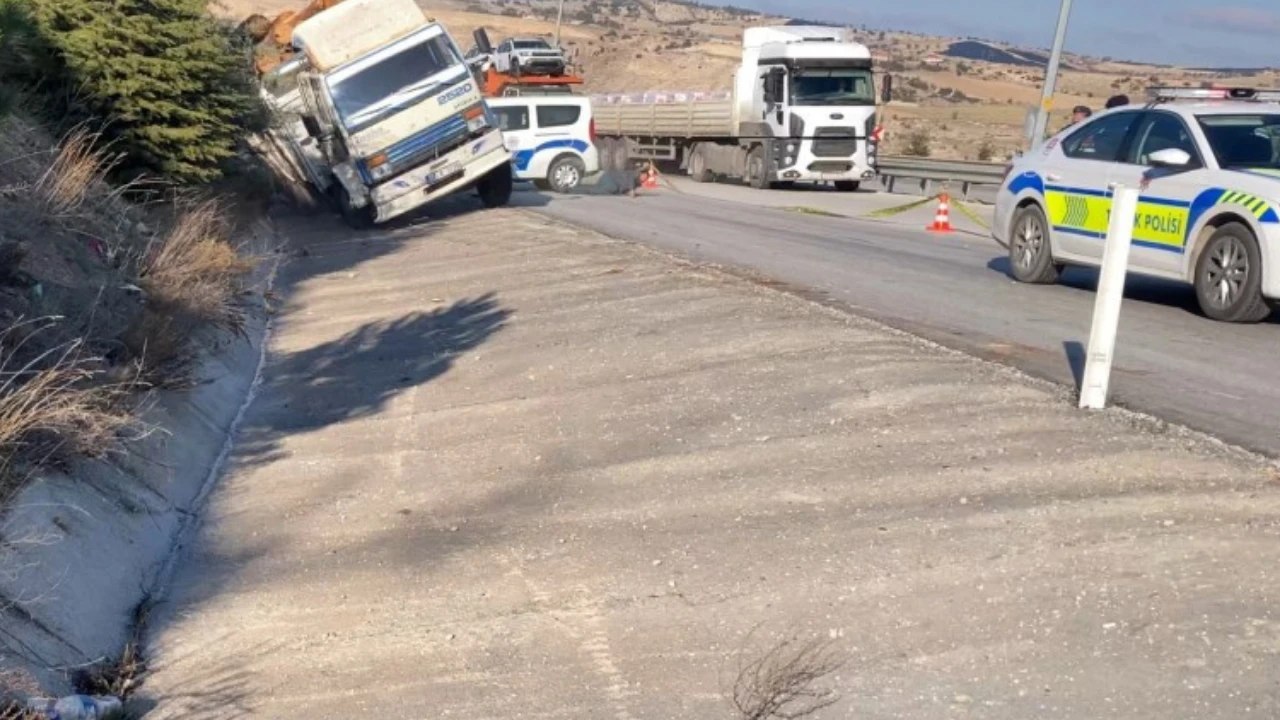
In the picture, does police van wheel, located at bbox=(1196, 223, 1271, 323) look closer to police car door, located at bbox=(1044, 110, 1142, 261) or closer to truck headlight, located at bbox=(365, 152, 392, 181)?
police car door, located at bbox=(1044, 110, 1142, 261)

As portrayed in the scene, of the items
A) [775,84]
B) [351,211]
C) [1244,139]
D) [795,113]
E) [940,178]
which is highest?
[1244,139]

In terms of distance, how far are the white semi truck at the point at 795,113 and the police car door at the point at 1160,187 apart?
20157 millimetres

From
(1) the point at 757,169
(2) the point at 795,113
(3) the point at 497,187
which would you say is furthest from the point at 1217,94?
(1) the point at 757,169

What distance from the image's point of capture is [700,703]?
5172 millimetres

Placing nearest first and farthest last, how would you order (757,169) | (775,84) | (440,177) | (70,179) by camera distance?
(70,179) → (440,177) → (775,84) → (757,169)

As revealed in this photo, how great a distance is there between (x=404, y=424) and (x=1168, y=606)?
5.61m

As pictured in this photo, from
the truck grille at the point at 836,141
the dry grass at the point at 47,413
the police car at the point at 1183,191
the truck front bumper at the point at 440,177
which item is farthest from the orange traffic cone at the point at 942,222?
the dry grass at the point at 47,413

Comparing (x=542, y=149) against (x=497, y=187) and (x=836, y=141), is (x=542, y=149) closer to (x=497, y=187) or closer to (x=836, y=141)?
(x=497, y=187)

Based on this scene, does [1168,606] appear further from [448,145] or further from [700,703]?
[448,145]

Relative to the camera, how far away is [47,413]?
21.9 ft

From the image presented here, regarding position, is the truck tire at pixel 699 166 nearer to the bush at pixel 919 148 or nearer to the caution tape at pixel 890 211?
the caution tape at pixel 890 211

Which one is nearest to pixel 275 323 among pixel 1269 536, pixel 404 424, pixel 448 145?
pixel 404 424

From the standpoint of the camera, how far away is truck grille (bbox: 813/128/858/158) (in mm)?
33188

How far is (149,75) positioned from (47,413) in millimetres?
10059
